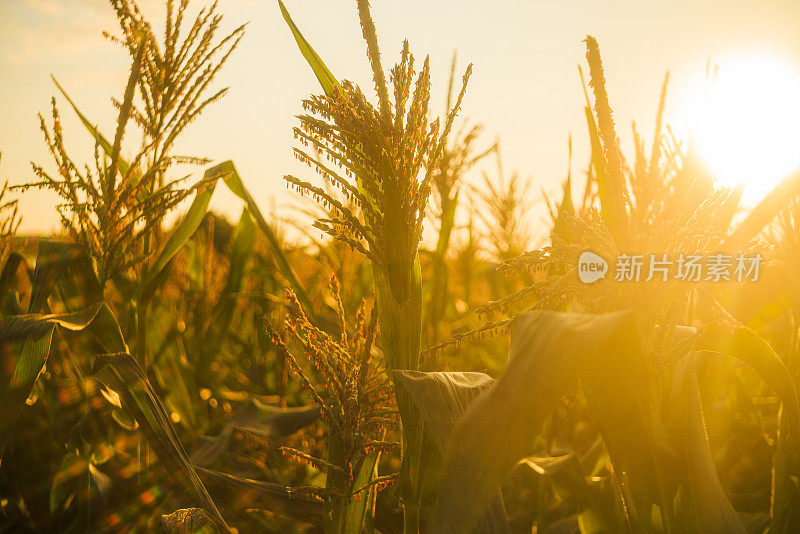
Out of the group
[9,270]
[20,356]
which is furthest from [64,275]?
[20,356]

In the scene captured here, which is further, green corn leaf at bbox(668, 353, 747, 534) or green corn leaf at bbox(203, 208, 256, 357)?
green corn leaf at bbox(203, 208, 256, 357)

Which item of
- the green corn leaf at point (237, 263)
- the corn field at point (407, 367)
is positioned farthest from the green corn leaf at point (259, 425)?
the green corn leaf at point (237, 263)

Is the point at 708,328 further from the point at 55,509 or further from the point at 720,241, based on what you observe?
the point at 55,509

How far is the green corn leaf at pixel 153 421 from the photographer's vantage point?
3.80 ft

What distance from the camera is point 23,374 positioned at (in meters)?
1.20

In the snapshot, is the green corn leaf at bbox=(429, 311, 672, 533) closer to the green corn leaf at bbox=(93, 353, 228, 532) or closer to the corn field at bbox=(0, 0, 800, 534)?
the corn field at bbox=(0, 0, 800, 534)

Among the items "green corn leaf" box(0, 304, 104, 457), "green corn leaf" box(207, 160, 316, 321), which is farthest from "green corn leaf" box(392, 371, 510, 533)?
"green corn leaf" box(0, 304, 104, 457)

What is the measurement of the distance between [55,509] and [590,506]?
1.74 metres

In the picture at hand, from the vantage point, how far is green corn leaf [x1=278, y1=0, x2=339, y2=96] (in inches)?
48.1

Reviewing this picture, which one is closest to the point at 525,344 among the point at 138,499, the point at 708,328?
the point at 708,328

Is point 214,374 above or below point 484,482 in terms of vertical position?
below

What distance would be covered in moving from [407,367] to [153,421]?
593 millimetres

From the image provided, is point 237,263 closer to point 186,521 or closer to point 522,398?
point 186,521

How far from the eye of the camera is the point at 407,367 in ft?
3.80
